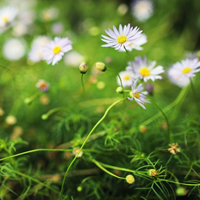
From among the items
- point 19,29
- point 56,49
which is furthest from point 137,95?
point 19,29

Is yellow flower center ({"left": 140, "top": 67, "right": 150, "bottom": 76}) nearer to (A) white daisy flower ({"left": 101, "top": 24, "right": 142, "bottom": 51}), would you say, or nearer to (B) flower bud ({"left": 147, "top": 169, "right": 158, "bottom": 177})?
(A) white daisy flower ({"left": 101, "top": 24, "right": 142, "bottom": 51})

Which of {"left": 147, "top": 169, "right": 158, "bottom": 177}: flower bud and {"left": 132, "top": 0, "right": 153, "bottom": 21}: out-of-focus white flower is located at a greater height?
{"left": 132, "top": 0, "right": 153, "bottom": 21}: out-of-focus white flower

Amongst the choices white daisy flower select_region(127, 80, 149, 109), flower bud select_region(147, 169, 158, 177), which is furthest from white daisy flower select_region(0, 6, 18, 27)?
flower bud select_region(147, 169, 158, 177)

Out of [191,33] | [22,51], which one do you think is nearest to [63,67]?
[22,51]

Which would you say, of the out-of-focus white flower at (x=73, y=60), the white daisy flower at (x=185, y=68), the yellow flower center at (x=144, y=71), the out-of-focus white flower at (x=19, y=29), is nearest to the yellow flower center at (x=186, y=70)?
the white daisy flower at (x=185, y=68)

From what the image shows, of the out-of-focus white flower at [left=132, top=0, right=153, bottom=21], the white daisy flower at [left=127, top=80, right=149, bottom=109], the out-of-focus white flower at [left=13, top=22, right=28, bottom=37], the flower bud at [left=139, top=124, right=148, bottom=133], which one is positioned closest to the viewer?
the white daisy flower at [left=127, top=80, right=149, bottom=109]

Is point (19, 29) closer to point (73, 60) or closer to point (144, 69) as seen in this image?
point (73, 60)
